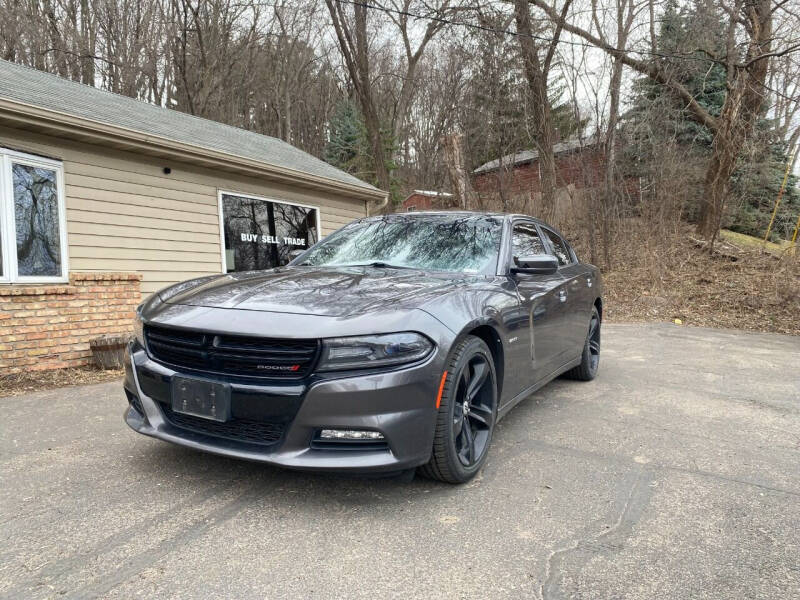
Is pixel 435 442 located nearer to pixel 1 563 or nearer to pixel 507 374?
pixel 507 374

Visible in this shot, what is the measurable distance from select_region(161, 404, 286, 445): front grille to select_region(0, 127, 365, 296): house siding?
4612 mm

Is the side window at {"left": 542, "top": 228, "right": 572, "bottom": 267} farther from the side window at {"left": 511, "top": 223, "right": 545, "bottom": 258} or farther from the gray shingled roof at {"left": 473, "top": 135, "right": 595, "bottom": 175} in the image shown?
the gray shingled roof at {"left": 473, "top": 135, "right": 595, "bottom": 175}

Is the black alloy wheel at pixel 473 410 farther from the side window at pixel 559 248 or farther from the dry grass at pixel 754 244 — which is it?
the dry grass at pixel 754 244

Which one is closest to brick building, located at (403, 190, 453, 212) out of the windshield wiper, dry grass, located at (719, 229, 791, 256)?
dry grass, located at (719, 229, 791, 256)

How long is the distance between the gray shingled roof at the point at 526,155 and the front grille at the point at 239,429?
13923 millimetres

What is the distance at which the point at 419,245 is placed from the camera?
11.4 ft

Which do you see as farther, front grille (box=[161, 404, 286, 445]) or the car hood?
the car hood

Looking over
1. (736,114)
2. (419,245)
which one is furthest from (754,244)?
(419,245)

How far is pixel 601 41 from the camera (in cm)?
1427

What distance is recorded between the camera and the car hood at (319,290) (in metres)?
2.34

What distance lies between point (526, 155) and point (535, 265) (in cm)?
1481

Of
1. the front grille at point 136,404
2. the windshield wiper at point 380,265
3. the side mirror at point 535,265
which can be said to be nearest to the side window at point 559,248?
the side mirror at point 535,265

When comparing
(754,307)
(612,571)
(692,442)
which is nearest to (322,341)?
(612,571)

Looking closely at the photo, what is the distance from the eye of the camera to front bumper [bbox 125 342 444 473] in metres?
2.10
